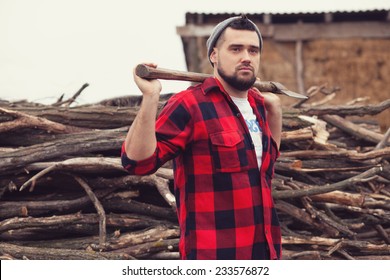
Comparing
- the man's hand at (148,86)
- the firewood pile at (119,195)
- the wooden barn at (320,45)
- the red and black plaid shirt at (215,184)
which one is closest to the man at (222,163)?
the red and black plaid shirt at (215,184)

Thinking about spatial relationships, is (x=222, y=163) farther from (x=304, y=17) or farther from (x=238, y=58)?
(x=304, y=17)

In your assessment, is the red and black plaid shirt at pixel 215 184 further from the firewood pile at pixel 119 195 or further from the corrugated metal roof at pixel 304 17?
the corrugated metal roof at pixel 304 17

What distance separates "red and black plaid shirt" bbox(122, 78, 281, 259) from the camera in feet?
7.06

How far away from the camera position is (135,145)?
2.00m

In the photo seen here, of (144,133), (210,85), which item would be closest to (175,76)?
(210,85)

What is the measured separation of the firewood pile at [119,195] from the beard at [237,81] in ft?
4.34

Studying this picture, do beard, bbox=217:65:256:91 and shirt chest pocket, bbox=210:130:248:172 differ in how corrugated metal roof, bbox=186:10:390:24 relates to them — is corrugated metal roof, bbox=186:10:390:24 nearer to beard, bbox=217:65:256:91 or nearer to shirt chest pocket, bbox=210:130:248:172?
beard, bbox=217:65:256:91

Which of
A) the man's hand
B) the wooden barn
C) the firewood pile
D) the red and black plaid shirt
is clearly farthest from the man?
the wooden barn

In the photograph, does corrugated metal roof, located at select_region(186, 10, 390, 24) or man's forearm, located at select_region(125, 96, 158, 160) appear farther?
corrugated metal roof, located at select_region(186, 10, 390, 24)

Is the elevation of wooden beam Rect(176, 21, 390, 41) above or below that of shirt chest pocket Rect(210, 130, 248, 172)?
above

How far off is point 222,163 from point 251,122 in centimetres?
26
